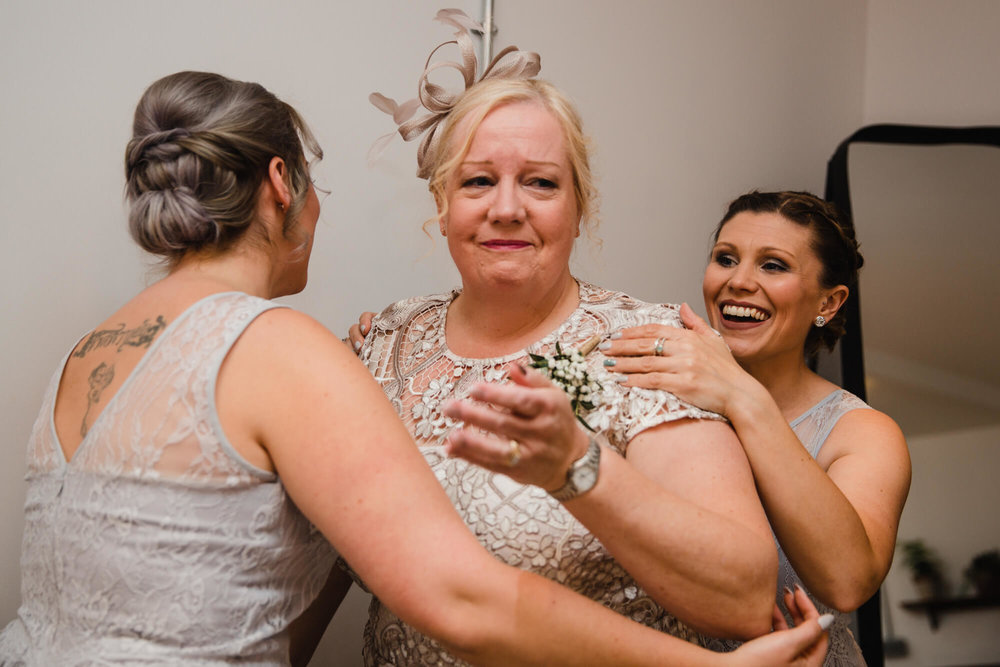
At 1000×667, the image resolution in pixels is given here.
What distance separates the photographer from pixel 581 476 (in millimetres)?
1162

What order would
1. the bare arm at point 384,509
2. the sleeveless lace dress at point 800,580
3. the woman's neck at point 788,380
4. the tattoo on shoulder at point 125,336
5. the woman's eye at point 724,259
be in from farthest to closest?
the woman's eye at point 724,259
the woman's neck at point 788,380
the sleeveless lace dress at point 800,580
the tattoo on shoulder at point 125,336
the bare arm at point 384,509

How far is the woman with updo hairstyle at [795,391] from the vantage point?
5.18 ft

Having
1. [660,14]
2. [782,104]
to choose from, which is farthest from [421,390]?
[782,104]

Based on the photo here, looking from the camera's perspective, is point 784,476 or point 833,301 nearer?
point 784,476

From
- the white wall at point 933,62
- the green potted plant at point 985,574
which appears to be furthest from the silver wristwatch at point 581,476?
the white wall at point 933,62

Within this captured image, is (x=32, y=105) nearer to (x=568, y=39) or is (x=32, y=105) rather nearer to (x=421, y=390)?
(x=421, y=390)

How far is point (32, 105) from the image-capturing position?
1.82 metres

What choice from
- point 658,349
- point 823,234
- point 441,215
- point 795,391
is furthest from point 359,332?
point 823,234

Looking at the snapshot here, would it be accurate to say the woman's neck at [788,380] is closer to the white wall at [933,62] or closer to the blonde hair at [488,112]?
the blonde hair at [488,112]

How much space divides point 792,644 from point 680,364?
0.47 metres

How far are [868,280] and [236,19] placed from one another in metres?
2.18

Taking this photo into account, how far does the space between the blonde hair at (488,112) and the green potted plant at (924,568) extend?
1872 mm

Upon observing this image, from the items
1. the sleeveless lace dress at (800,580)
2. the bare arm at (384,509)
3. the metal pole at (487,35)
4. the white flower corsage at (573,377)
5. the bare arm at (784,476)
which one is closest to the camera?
the bare arm at (384,509)

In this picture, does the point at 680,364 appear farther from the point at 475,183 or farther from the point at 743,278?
the point at 743,278
